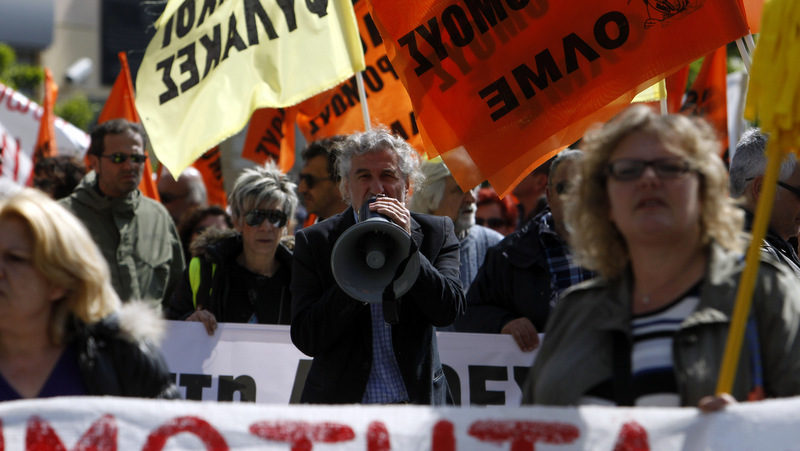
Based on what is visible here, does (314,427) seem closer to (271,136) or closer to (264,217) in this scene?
(264,217)

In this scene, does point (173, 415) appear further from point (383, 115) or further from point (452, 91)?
point (383, 115)

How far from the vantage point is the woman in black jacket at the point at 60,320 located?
256cm

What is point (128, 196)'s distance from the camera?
5.88 meters

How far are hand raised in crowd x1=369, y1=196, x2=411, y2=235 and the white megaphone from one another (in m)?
0.02

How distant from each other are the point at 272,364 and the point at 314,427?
229cm

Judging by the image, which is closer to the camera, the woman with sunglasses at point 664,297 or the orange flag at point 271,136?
the woman with sunglasses at point 664,297

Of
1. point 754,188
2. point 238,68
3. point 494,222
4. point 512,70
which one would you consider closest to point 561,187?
point 512,70

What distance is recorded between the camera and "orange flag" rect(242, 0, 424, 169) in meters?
6.52

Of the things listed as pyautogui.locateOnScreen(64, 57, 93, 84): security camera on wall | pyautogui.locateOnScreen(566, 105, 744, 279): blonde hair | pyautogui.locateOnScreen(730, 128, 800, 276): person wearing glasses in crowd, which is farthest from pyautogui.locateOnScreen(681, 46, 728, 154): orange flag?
pyautogui.locateOnScreen(64, 57, 93, 84): security camera on wall

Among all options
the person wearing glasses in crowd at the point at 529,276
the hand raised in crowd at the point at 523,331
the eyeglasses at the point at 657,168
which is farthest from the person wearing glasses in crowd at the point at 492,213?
the eyeglasses at the point at 657,168

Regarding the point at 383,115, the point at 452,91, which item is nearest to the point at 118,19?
the point at 383,115

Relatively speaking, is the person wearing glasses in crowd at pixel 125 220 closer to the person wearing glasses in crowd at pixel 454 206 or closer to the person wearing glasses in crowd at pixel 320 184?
the person wearing glasses in crowd at pixel 320 184

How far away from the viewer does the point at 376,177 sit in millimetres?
3666

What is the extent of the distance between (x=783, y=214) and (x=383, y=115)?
2922 mm
